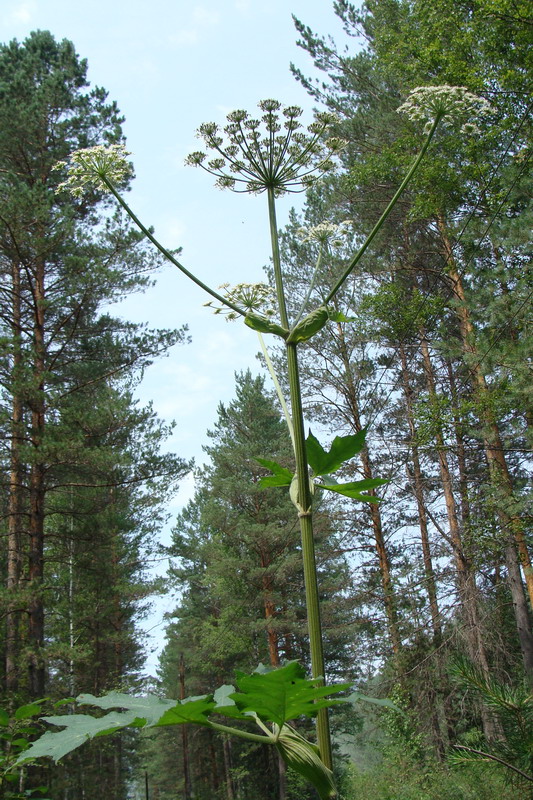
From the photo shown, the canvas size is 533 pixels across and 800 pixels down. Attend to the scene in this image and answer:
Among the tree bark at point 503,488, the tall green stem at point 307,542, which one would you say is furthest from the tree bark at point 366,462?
the tall green stem at point 307,542

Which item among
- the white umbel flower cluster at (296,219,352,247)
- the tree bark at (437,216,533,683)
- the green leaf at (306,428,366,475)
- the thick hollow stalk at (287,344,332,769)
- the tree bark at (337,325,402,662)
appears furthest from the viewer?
the tree bark at (337,325,402,662)

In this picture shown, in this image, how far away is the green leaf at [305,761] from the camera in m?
0.81

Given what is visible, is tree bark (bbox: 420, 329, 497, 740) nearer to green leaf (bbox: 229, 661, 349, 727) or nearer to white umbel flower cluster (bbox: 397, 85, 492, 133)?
white umbel flower cluster (bbox: 397, 85, 492, 133)

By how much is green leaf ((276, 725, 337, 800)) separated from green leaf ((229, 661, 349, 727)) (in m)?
0.05

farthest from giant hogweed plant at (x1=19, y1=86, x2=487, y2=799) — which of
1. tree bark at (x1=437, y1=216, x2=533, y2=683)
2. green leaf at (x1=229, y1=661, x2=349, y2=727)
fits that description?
tree bark at (x1=437, y1=216, x2=533, y2=683)

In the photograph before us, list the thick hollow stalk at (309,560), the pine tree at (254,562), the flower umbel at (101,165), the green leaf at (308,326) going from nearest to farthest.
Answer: the thick hollow stalk at (309,560) < the green leaf at (308,326) < the flower umbel at (101,165) < the pine tree at (254,562)

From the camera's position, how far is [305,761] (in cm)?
80

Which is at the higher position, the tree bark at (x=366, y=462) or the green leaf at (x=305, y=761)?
Answer: the tree bark at (x=366, y=462)

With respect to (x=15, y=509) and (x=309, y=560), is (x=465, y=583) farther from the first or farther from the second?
(x=309, y=560)

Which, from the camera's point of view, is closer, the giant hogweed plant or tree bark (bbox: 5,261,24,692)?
the giant hogweed plant

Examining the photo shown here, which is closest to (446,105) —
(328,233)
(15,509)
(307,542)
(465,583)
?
(328,233)

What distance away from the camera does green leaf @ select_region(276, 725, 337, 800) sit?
805mm

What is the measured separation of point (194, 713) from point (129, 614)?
89.4 feet

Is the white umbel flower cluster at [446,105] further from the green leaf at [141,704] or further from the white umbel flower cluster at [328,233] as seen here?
the green leaf at [141,704]
